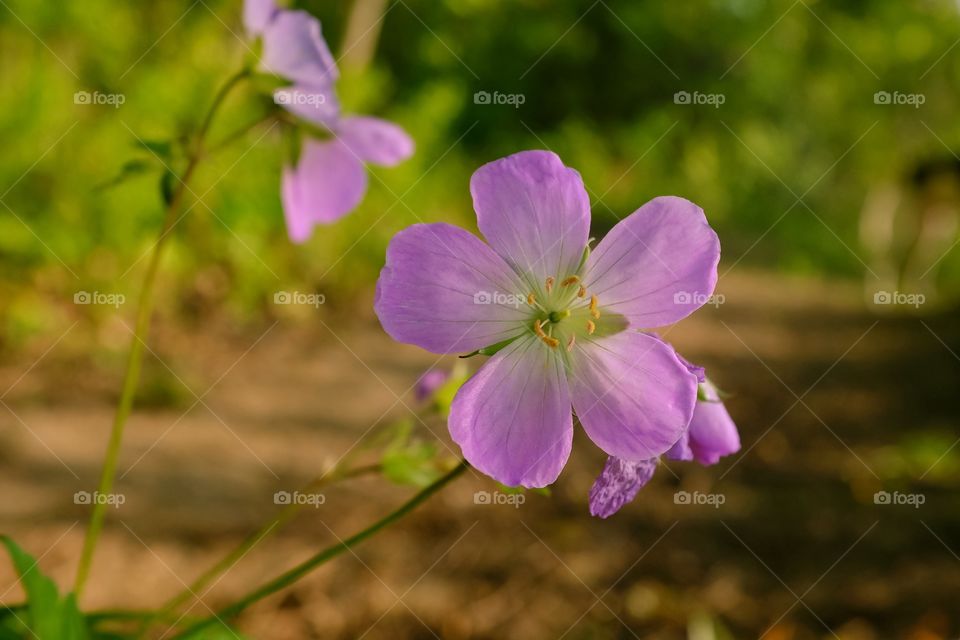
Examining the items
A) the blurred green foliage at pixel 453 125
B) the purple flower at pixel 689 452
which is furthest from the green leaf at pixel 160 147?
the purple flower at pixel 689 452

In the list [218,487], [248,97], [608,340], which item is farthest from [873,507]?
[248,97]

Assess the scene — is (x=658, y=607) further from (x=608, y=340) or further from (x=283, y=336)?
(x=283, y=336)

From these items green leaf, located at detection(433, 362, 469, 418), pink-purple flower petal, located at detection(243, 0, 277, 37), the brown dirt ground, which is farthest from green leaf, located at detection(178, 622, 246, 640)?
pink-purple flower petal, located at detection(243, 0, 277, 37)

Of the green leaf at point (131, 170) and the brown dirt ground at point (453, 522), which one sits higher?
the green leaf at point (131, 170)

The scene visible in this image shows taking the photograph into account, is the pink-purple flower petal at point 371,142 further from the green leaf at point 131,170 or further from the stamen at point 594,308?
the stamen at point 594,308

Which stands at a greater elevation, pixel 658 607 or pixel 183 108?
pixel 183 108

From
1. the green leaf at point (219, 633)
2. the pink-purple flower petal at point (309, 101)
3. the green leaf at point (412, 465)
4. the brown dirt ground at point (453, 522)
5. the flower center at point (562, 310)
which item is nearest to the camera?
the flower center at point (562, 310)
